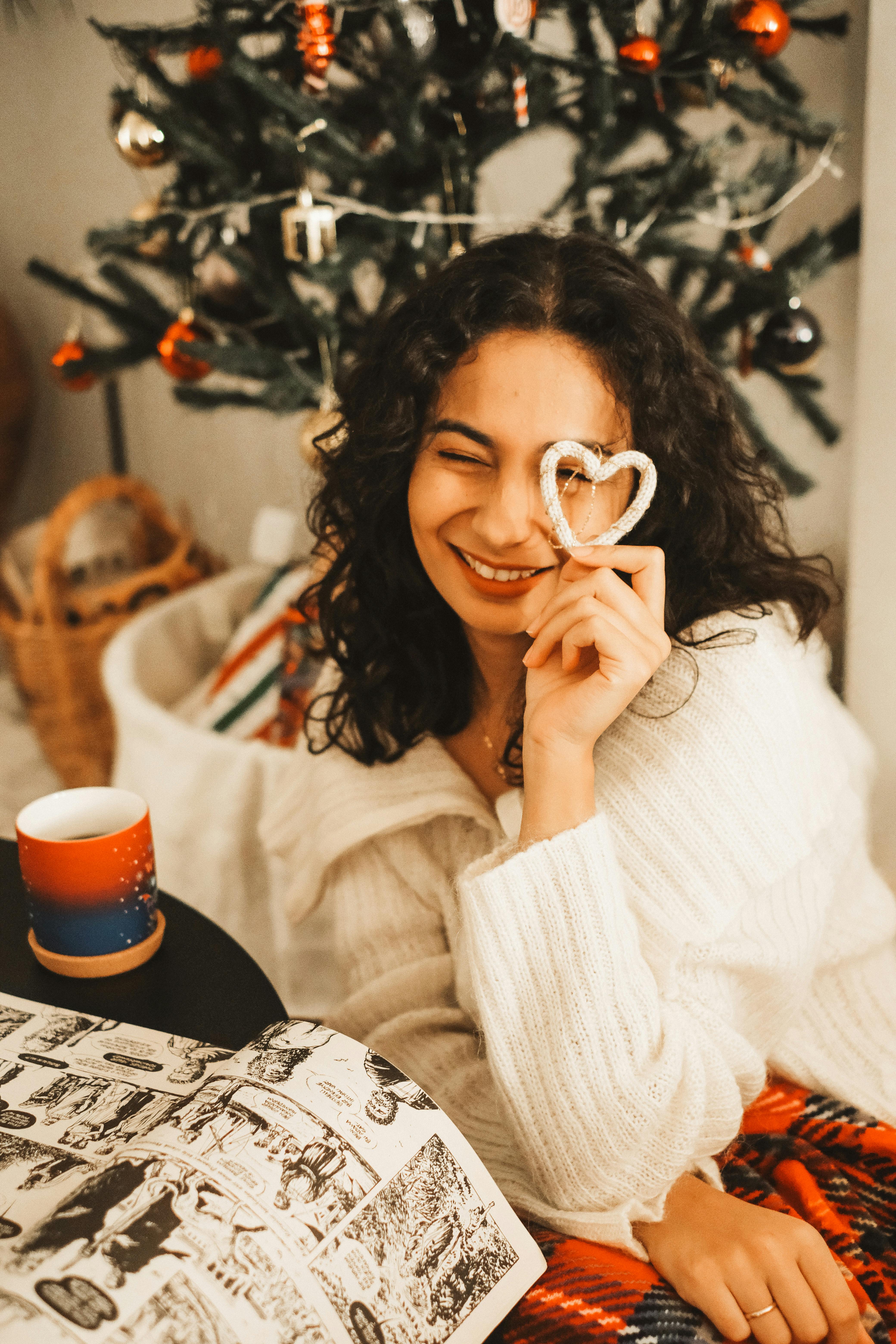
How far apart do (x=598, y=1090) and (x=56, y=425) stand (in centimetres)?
234

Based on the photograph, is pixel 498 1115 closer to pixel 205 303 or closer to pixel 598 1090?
pixel 598 1090

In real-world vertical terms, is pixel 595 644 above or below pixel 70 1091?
above

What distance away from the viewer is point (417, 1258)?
54cm

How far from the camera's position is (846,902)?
0.95 metres

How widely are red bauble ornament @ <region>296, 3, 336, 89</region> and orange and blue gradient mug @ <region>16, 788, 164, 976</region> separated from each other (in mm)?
873

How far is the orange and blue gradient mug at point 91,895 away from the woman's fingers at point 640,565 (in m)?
0.38

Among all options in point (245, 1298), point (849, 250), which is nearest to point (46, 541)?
point (849, 250)

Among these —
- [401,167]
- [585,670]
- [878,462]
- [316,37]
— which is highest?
[316,37]

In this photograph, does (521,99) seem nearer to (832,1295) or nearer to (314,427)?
(314,427)

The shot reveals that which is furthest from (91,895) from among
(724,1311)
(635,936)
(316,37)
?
(316,37)

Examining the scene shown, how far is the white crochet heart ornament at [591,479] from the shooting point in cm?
77

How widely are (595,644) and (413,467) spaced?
0.27 metres

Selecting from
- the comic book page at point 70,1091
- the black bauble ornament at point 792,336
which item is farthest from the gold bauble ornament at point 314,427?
the comic book page at point 70,1091

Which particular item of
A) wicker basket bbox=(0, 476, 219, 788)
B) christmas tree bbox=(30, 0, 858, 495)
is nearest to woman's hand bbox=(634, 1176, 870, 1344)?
christmas tree bbox=(30, 0, 858, 495)
